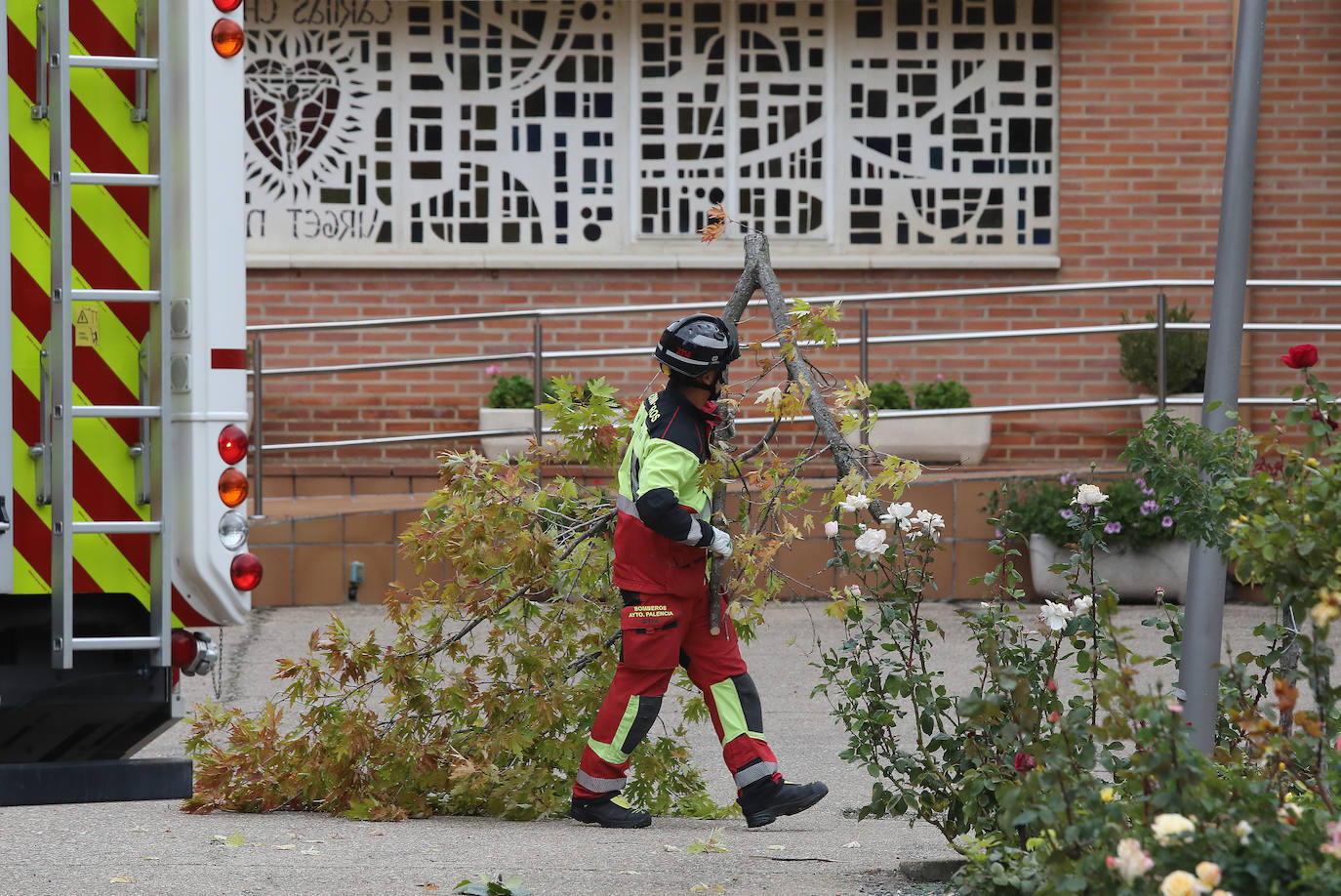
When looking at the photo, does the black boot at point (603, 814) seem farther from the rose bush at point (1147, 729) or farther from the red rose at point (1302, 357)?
the red rose at point (1302, 357)

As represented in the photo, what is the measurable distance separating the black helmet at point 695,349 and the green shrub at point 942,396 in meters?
5.83

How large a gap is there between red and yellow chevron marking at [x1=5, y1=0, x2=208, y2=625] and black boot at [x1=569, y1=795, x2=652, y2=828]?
168 cm

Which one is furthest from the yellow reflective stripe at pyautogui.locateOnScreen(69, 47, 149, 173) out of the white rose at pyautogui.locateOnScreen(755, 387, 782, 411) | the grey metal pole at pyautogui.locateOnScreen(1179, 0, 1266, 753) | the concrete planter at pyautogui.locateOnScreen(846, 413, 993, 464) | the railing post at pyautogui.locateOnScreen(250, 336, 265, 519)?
the concrete planter at pyautogui.locateOnScreen(846, 413, 993, 464)

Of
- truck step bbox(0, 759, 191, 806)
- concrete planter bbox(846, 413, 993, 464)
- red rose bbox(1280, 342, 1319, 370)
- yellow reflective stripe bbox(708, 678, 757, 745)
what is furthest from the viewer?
concrete planter bbox(846, 413, 993, 464)

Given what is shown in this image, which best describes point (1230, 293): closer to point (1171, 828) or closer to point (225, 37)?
point (1171, 828)

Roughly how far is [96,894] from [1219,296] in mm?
3174

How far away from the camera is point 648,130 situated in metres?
11.6

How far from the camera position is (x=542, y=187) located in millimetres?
11617

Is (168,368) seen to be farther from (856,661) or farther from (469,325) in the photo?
(469,325)

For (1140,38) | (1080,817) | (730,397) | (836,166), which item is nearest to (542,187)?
(836,166)

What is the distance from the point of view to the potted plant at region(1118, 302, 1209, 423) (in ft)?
34.9

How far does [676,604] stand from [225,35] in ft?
6.96

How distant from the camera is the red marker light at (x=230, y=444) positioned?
4.21 metres

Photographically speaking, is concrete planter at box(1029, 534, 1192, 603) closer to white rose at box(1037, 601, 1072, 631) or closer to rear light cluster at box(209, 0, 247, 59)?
white rose at box(1037, 601, 1072, 631)
